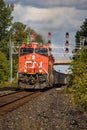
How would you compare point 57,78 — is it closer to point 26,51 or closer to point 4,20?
point 26,51

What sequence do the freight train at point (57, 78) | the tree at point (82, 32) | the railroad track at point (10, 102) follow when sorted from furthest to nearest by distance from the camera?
the tree at point (82, 32), the freight train at point (57, 78), the railroad track at point (10, 102)

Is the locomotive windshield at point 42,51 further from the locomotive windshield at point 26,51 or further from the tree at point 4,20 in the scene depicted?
the tree at point 4,20

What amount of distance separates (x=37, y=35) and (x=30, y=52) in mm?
124183

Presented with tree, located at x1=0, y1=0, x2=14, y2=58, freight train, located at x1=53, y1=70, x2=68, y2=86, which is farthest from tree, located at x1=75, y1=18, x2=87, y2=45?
freight train, located at x1=53, y1=70, x2=68, y2=86

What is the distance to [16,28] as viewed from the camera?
434 feet

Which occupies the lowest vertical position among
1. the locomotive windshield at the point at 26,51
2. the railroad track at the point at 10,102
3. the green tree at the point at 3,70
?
the green tree at the point at 3,70

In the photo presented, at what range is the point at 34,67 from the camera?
4416cm

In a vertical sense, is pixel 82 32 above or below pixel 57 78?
above

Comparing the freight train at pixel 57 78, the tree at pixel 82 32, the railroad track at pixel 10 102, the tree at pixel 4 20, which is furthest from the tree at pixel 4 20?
the railroad track at pixel 10 102

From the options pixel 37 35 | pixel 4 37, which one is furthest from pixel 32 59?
pixel 37 35

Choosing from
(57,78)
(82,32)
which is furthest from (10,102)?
(82,32)

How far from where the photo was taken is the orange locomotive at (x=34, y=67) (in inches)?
1709

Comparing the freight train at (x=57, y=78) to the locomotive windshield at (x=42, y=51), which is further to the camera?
the freight train at (x=57, y=78)

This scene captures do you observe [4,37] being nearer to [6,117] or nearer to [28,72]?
→ [28,72]
